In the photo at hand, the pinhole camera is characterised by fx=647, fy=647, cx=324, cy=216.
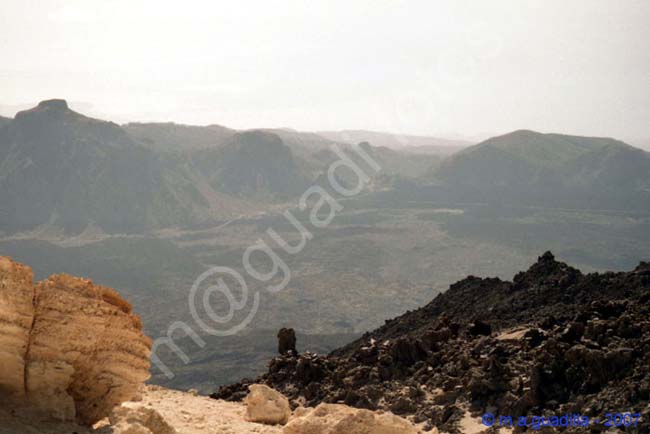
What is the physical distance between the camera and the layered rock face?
5.08 m

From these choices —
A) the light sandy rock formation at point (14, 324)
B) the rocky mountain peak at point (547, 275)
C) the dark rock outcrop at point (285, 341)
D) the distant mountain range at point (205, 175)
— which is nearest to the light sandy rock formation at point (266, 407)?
the light sandy rock formation at point (14, 324)

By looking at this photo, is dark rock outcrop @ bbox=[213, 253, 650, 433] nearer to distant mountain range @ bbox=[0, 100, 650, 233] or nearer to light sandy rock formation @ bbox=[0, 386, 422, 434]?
light sandy rock formation @ bbox=[0, 386, 422, 434]

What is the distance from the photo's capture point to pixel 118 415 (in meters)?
5.51

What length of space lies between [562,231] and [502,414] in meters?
64.2

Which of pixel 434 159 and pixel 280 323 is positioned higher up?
pixel 434 159

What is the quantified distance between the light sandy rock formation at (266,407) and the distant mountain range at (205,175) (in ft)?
215

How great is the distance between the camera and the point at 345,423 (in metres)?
6.06

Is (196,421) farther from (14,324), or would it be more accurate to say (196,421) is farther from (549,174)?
(549,174)

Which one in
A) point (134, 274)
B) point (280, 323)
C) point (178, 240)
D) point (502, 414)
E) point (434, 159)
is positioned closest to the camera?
point (502, 414)

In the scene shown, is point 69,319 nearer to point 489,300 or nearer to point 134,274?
point 489,300

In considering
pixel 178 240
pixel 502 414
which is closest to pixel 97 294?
pixel 502 414

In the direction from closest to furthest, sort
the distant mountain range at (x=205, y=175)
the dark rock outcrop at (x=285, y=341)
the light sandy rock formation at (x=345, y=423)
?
1. the light sandy rock formation at (x=345, y=423)
2. the dark rock outcrop at (x=285, y=341)
3. the distant mountain range at (x=205, y=175)

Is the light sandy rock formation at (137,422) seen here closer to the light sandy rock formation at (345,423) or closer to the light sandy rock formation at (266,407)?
the light sandy rock formation at (345,423)

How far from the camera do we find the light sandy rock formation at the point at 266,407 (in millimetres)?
8078
